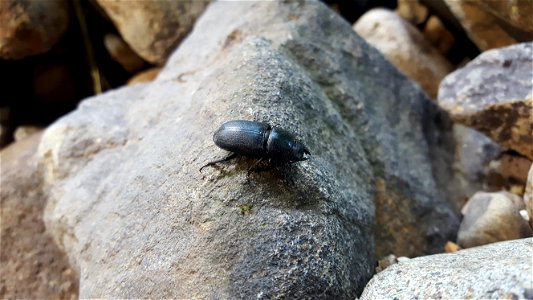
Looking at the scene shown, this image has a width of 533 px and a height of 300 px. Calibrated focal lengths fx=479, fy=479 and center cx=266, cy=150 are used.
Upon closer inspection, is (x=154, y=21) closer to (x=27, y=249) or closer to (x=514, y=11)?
(x=27, y=249)

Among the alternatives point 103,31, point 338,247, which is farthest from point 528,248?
point 103,31

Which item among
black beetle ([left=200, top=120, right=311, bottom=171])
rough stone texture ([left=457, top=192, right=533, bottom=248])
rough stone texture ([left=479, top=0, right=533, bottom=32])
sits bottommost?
rough stone texture ([left=457, top=192, right=533, bottom=248])

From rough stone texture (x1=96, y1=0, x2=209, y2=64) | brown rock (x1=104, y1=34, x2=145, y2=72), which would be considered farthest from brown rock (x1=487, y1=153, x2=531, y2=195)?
brown rock (x1=104, y1=34, x2=145, y2=72)

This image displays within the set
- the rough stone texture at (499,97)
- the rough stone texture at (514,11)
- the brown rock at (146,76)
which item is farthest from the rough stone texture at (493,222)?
the brown rock at (146,76)

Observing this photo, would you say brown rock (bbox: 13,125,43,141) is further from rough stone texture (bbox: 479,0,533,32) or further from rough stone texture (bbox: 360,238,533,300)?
rough stone texture (bbox: 479,0,533,32)

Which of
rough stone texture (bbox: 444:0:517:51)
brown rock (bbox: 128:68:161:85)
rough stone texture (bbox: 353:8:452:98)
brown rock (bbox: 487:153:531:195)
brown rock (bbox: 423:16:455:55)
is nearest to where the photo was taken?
brown rock (bbox: 487:153:531:195)

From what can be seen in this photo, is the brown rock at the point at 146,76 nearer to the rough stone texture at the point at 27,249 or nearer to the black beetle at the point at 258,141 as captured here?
the rough stone texture at the point at 27,249
